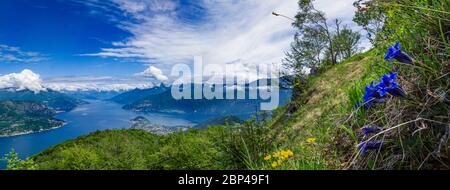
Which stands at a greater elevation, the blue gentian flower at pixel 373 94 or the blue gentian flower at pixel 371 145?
the blue gentian flower at pixel 373 94

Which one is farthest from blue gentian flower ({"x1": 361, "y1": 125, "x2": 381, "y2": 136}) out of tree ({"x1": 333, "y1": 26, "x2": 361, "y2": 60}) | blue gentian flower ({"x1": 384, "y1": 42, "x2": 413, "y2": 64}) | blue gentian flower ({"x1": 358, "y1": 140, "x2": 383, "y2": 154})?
tree ({"x1": 333, "y1": 26, "x2": 361, "y2": 60})

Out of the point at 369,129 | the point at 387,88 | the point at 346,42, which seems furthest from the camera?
the point at 346,42

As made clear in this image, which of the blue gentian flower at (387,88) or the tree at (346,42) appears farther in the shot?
the tree at (346,42)

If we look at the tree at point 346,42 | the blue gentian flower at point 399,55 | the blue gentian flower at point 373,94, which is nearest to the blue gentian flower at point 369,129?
the blue gentian flower at point 373,94

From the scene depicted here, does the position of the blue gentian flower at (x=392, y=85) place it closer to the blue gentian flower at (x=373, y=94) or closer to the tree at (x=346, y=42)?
the blue gentian flower at (x=373, y=94)

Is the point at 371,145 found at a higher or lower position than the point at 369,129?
lower

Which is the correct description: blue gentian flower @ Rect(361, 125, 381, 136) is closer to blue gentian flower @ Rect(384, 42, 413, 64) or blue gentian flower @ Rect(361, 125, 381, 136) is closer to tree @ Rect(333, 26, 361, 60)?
blue gentian flower @ Rect(384, 42, 413, 64)

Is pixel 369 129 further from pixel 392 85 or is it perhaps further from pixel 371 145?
pixel 392 85

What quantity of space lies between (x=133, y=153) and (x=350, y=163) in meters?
Answer: 43.5

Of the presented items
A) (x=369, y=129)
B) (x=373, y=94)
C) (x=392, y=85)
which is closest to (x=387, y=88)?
(x=392, y=85)

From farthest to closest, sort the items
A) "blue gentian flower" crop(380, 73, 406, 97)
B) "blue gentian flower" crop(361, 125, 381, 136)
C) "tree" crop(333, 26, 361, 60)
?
"tree" crop(333, 26, 361, 60) < "blue gentian flower" crop(361, 125, 381, 136) < "blue gentian flower" crop(380, 73, 406, 97)
